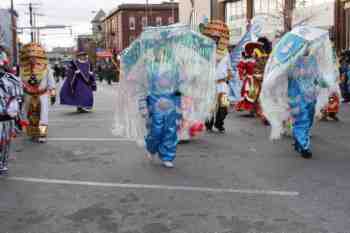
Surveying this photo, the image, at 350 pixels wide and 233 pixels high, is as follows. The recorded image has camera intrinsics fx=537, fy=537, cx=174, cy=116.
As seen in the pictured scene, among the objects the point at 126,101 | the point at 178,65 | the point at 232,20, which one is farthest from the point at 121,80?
the point at 232,20

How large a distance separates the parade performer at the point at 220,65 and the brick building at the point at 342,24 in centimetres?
1914

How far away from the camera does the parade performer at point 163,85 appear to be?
21.9 feet

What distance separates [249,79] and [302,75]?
5.26m

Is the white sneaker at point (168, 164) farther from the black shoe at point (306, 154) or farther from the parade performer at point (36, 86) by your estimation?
the parade performer at point (36, 86)

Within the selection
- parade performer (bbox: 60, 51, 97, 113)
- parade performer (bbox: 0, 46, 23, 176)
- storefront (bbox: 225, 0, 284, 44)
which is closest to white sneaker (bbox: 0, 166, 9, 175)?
parade performer (bbox: 0, 46, 23, 176)

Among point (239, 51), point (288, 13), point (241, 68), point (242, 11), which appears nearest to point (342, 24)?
point (288, 13)

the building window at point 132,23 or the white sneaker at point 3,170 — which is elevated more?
the building window at point 132,23

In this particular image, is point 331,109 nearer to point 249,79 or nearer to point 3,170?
point 249,79

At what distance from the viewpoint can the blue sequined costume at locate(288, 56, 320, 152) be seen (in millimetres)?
7227

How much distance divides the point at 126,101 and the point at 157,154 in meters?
0.83

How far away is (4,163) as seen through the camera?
6602 millimetres

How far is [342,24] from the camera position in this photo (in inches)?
1100

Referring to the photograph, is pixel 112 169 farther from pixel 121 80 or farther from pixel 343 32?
pixel 343 32

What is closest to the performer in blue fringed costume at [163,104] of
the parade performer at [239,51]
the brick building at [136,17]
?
the parade performer at [239,51]
